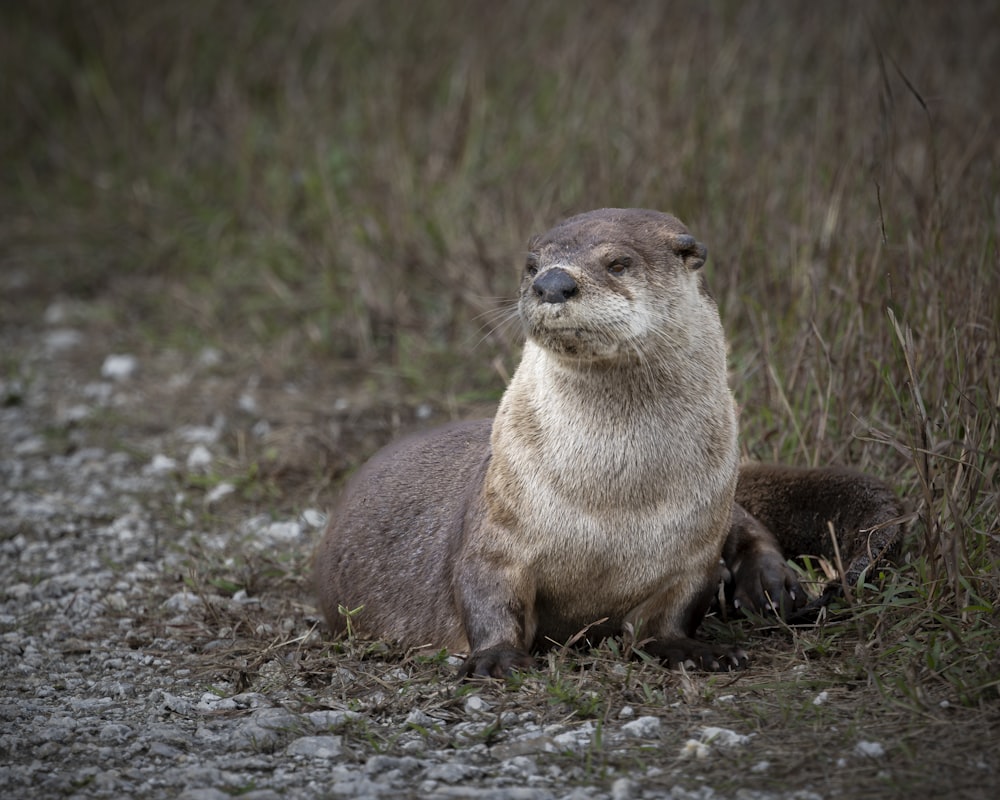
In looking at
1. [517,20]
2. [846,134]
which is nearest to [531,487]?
[846,134]

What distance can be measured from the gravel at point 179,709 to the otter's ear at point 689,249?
116cm

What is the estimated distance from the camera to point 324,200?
751 cm

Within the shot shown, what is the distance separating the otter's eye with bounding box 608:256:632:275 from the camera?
3.43 metres

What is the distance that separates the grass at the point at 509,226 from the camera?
359cm

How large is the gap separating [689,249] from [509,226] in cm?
290

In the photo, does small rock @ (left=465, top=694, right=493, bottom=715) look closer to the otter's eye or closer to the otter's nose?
the otter's nose

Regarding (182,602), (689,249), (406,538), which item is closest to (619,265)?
(689,249)

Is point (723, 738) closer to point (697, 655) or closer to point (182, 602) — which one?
point (697, 655)

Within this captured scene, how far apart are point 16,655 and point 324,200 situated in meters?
4.03

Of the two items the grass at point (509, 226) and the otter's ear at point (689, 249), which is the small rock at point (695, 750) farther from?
the otter's ear at point (689, 249)

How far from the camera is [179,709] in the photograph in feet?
11.1

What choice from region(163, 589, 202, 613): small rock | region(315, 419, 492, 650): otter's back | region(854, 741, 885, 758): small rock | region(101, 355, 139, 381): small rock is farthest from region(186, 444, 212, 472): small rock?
region(854, 741, 885, 758): small rock

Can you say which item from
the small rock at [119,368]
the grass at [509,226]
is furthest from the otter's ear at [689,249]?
the small rock at [119,368]

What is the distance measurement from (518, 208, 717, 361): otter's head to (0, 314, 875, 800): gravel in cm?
89
